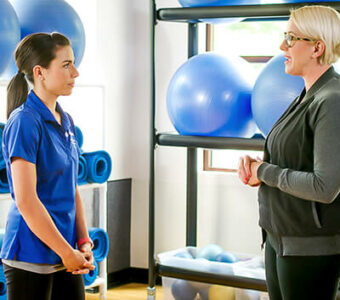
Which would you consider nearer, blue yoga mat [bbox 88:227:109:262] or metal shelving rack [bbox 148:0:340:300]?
metal shelving rack [bbox 148:0:340:300]

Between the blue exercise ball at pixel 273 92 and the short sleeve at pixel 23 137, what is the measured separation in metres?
1.08

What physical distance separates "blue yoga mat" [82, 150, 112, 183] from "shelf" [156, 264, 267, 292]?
59 centimetres

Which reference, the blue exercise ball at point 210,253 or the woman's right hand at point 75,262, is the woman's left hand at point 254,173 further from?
the blue exercise ball at point 210,253

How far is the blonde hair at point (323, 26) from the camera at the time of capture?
1.81 meters

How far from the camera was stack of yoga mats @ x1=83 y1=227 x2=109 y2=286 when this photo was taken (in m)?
3.28

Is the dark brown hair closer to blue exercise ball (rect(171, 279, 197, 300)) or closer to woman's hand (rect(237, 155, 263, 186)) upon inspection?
woman's hand (rect(237, 155, 263, 186))

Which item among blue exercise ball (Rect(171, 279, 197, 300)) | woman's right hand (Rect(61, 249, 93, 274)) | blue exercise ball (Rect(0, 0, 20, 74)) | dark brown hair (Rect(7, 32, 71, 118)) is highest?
blue exercise ball (Rect(0, 0, 20, 74))

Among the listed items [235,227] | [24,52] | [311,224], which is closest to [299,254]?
[311,224]

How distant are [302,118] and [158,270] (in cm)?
153

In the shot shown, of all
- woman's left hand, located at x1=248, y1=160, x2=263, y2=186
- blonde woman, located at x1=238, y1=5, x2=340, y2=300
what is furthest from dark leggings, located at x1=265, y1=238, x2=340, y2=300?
woman's left hand, located at x1=248, y1=160, x2=263, y2=186

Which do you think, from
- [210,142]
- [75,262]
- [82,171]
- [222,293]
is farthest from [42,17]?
[222,293]

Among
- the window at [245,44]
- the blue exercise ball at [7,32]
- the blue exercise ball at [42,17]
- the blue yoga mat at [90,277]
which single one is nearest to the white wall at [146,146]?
the window at [245,44]

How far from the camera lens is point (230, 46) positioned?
3881 millimetres

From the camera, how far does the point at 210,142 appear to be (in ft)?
9.48
